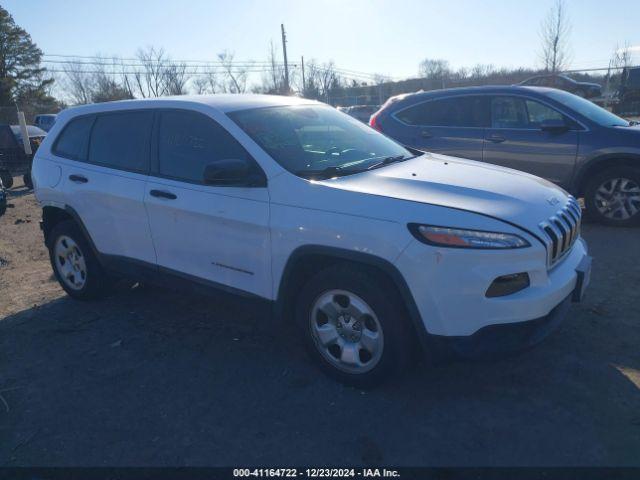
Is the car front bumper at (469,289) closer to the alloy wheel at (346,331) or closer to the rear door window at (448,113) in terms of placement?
the alloy wheel at (346,331)

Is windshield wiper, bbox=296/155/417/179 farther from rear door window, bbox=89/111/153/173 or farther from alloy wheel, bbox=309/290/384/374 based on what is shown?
rear door window, bbox=89/111/153/173

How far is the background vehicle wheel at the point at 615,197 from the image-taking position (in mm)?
6375

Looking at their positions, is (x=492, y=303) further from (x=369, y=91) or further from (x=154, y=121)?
(x=369, y=91)

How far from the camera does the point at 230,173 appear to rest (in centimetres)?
325

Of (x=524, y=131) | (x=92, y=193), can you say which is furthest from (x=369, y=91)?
(x=92, y=193)

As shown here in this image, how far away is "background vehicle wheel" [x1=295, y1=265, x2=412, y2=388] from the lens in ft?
9.67

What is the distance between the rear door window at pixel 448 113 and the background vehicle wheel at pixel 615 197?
170 centimetres

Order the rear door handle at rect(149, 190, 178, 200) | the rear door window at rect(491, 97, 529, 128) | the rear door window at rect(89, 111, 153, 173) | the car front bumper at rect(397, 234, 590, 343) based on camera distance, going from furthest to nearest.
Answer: the rear door window at rect(491, 97, 529, 128)
the rear door window at rect(89, 111, 153, 173)
the rear door handle at rect(149, 190, 178, 200)
the car front bumper at rect(397, 234, 590, 343)

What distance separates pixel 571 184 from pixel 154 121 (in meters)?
5.28

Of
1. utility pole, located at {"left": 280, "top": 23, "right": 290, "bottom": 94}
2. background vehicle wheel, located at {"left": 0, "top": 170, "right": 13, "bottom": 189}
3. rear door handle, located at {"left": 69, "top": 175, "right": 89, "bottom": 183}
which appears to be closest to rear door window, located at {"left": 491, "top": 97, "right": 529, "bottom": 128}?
rear door handle, located at {"left": 69, "top": 175, "right": 89, "bottom": 183}

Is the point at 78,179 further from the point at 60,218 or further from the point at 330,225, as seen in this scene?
the point at 330,225

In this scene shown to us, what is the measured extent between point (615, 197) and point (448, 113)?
2470 millimetres

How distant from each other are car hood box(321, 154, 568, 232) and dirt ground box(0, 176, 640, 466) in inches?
42.1

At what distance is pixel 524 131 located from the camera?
6.89 metres
